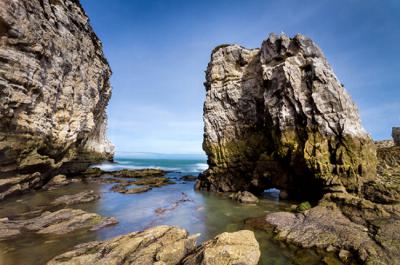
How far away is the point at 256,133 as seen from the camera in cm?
3566

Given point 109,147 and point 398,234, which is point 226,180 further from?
point 109,147

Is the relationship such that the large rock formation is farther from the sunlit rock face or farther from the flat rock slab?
the sunlit rock face

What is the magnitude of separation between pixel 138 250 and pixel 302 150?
2203 centimetres

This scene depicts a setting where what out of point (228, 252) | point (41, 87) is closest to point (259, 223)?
point (228, 252)

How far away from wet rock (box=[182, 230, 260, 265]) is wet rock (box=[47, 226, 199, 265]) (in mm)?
887

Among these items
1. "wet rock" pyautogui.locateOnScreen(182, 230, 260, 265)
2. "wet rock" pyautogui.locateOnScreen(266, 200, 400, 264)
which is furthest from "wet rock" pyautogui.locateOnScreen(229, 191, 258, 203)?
"wet rock" pyautogui.locateOnScreen(182, 230, 260, 265)

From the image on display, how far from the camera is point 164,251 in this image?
11078 mm

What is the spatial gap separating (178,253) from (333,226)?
1178cm

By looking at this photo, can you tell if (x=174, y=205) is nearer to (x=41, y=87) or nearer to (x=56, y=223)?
(x=56, y=223)

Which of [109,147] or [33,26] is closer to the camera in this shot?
[33,26]

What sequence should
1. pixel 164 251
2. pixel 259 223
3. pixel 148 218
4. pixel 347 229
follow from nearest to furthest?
pixel 164 251 < pixel 347 229 < pixel 259 223 < pixel 148 218

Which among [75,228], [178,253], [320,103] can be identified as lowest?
[75,228]

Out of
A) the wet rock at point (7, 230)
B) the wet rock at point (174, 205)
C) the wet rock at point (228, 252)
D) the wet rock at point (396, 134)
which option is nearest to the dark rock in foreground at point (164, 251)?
the wet rock at point (228, 252)

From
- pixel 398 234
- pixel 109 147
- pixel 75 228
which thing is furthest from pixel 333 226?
pixel 109 147
